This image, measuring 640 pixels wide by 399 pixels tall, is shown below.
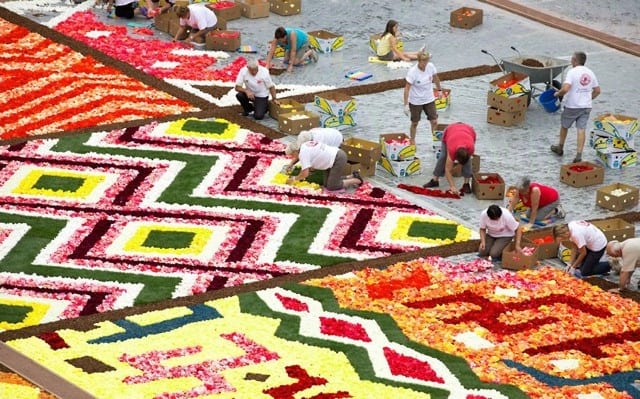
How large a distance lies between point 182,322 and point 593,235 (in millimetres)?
5088

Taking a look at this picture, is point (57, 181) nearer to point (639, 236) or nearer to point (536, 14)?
point (639, 236)

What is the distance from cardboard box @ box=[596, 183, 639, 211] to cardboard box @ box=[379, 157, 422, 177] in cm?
269

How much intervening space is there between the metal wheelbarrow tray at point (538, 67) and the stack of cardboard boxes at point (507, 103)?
0.37 meters

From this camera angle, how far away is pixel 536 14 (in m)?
30.5

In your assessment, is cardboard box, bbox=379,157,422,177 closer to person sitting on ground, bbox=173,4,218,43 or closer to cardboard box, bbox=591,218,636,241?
cardboard box, bbox=591,218,636,241

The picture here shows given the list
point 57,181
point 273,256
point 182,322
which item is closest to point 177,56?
point 57,181

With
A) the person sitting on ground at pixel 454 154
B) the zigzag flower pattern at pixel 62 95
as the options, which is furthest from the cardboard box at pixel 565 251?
the zigzag flower pattern at pixel 62 95

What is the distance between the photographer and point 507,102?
23.7 m

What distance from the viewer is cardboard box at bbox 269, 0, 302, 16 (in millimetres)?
29969

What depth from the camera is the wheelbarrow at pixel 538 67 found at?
2459cm

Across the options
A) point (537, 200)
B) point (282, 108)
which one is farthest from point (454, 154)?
point (282, 108)

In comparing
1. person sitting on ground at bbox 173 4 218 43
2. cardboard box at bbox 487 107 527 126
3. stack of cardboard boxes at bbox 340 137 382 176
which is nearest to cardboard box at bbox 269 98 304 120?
stack of cardboard boxes at bbox 340 137 382 176

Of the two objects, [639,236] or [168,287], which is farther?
[639,236]

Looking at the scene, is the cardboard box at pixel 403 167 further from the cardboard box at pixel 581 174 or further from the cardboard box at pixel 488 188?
the cardboard box at pixel 581 174
